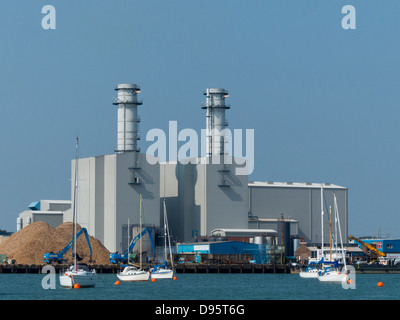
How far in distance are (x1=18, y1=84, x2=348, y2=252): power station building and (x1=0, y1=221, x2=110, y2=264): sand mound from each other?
2858 millimetres

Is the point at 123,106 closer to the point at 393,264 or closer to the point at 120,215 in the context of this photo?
the point at 120,215

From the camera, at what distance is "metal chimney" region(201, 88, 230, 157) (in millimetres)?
118125

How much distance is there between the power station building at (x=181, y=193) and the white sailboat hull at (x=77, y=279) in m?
48.1

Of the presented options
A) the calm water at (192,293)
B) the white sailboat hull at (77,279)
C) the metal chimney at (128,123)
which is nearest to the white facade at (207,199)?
the metal chimney at (128,123)

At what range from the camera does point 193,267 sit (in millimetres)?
104250

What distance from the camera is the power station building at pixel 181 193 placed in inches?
4355

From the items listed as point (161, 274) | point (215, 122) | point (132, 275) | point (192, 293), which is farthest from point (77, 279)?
point (215, 122)

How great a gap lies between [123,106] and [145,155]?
7526 mm

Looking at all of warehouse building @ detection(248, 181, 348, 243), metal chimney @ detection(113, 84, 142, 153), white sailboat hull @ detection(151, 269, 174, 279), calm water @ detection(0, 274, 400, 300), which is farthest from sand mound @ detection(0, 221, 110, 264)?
calm water @ detection(0, 274, 400, 300)

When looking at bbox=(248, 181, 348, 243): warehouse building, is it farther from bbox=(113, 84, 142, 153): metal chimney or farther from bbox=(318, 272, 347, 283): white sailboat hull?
bbox=(318, 272, 347, 283): white sailboat hull

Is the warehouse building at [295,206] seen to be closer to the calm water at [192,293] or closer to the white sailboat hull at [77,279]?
the calm water at [192,293]
